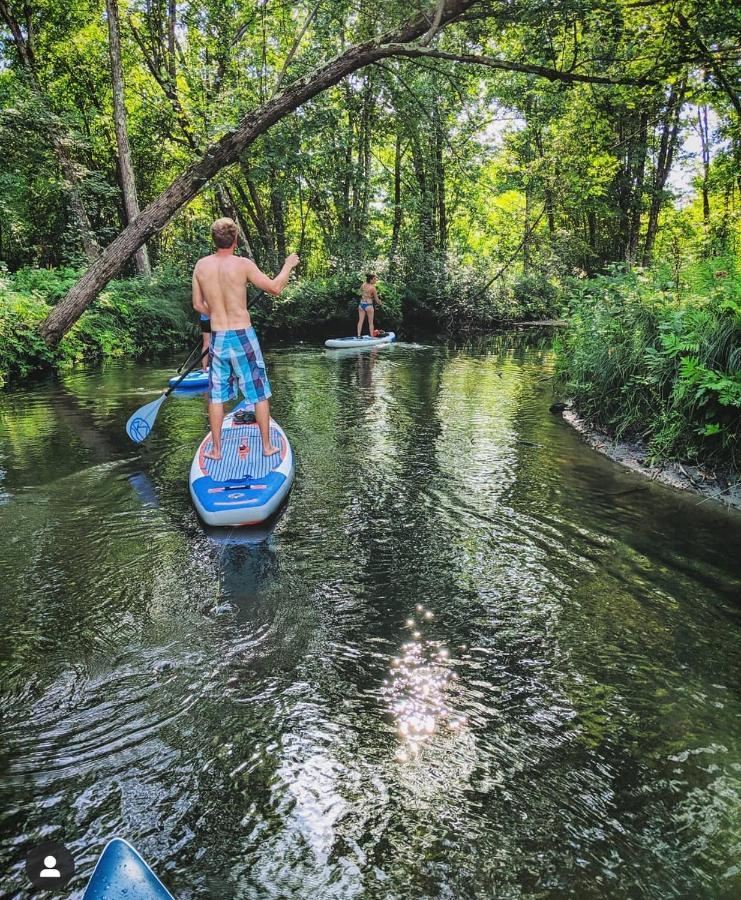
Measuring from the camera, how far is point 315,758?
2.50 meters

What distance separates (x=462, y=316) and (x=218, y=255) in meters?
16.0

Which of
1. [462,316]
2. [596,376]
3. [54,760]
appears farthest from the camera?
[462,316]

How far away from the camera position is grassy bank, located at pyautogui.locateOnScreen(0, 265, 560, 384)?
424 inches

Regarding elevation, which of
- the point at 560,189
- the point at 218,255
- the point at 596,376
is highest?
the point at 560,189

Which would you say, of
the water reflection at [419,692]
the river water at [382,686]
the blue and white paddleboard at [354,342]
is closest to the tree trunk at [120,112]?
the blue and white paddleboard at [354,342]

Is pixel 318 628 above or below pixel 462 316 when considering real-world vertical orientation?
below

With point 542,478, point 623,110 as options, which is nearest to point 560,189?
point 623,110

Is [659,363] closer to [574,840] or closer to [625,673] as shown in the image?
[625,673]

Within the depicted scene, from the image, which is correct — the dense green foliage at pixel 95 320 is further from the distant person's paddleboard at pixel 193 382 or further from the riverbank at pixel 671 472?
the riverbank at pixel 671 472

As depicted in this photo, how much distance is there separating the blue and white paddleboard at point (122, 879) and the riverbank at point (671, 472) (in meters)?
5.31

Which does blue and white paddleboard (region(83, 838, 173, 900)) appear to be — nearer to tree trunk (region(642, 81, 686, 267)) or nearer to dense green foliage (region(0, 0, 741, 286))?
dense green foliage (region(0, 0, 741, 286))

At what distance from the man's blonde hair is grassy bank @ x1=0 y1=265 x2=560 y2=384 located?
23.7 ft

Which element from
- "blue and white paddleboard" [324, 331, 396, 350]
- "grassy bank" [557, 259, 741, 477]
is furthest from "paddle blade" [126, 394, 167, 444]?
"blue and white paddleboard" [324, 331, 396, 350]

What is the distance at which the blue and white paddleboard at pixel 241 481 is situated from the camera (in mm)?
4668
